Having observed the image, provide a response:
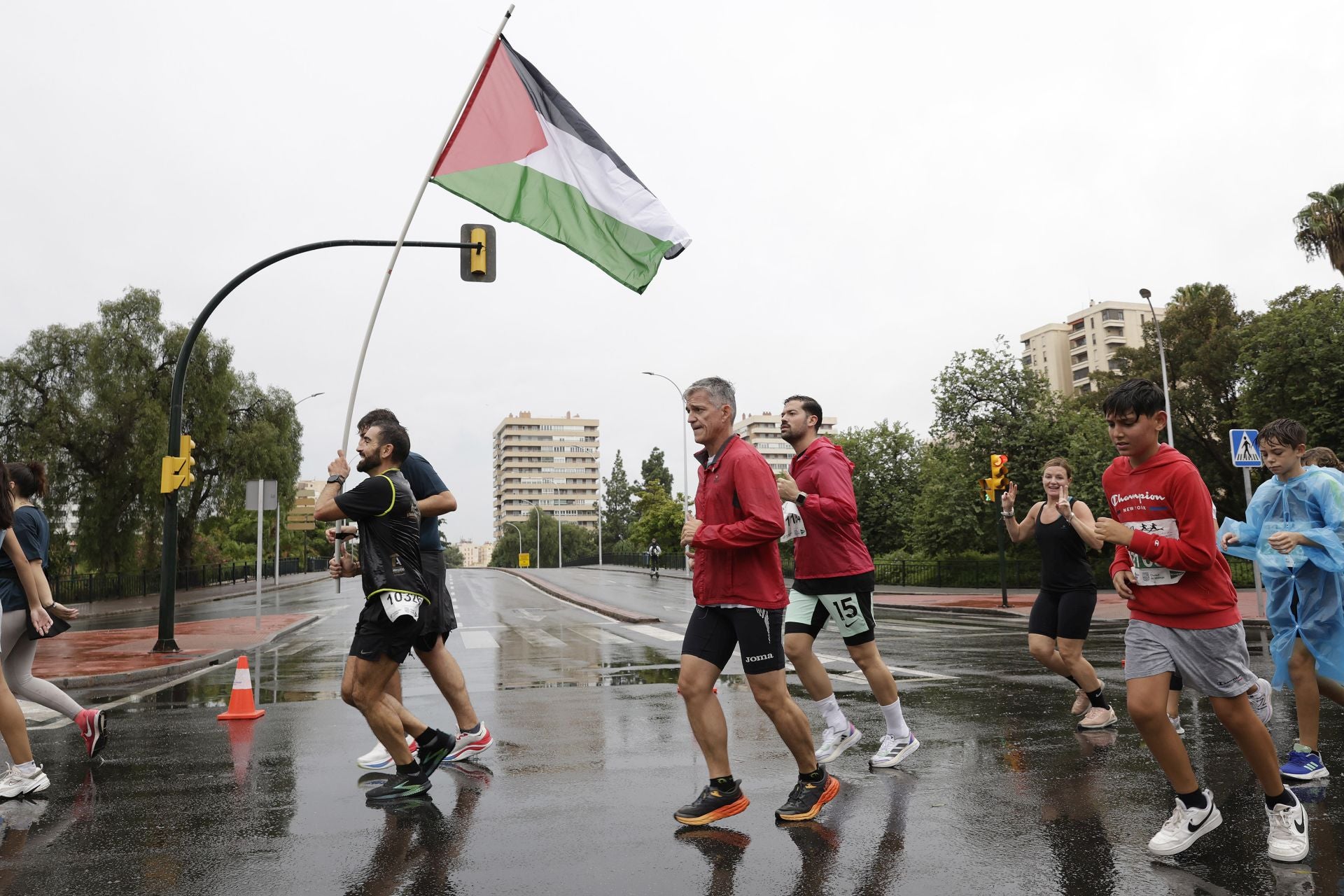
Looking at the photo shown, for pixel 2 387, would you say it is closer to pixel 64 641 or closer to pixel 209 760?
pixel 64 641

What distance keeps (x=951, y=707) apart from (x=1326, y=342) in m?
28.3

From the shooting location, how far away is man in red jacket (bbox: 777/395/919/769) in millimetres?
5520

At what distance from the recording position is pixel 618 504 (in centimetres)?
12588

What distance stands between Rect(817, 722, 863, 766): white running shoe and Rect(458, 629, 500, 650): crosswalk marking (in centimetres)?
887

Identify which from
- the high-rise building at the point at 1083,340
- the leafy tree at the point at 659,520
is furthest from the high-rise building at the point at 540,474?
the leafy tree at the point at 659,520

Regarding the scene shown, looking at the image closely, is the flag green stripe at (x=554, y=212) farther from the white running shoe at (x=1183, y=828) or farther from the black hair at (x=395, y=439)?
the white running shoe at (x=1183, y=828)

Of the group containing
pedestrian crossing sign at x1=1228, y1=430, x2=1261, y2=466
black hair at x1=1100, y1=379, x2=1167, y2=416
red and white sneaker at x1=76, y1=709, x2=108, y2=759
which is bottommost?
red and white sneaker at x1=76, y1=709, x2=108, y2=759

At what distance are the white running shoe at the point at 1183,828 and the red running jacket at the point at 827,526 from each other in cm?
204

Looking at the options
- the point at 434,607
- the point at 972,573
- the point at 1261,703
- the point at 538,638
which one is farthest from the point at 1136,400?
the point at 972,573

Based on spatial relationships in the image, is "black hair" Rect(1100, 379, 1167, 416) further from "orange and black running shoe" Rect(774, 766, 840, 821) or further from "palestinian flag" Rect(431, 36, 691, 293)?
"palestinian flag" Rect(431, 36, 691, 293)

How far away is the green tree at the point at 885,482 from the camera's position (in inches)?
1758

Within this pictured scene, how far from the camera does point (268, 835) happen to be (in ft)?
14.5

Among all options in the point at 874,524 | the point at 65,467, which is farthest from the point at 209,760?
the point at 874,524

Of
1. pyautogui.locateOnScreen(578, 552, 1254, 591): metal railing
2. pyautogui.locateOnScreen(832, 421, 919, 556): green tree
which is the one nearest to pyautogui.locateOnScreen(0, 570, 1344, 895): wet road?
pyautogui.locateOnScreen(578, 552, 1254, 591): metal railing
